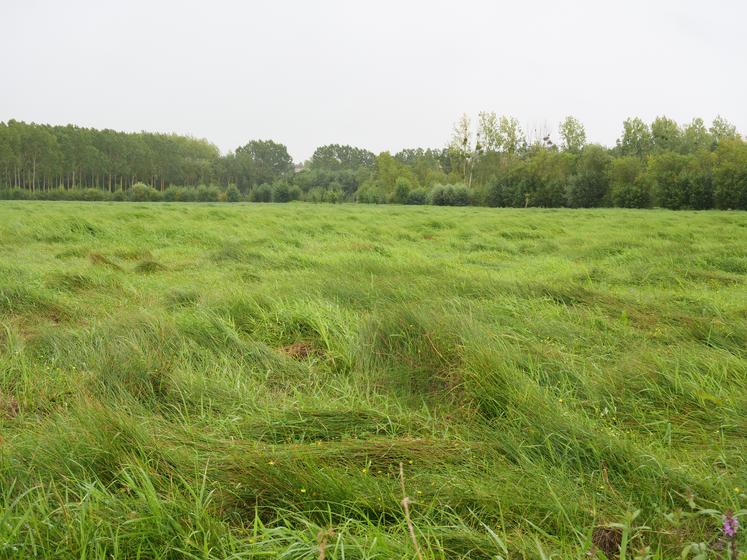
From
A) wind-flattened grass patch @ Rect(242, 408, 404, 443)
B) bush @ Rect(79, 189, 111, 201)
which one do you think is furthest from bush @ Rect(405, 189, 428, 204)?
wind-flattened grass patch @ Rect(242, 408, 404, 443)

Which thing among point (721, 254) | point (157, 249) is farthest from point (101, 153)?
point (721, 254)

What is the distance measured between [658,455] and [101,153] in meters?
88.5

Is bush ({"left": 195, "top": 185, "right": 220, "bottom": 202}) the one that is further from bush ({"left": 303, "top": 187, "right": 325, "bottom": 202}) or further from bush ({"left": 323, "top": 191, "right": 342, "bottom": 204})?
bush ({"left": 323, "top": 191, "right": 342, "bottom": 204})

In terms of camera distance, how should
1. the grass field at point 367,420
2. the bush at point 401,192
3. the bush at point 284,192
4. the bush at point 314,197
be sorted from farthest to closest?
the bush at point 284,192 < the bush at point 314,197 < the bush at point 401,192 < the grass field at point 367,420

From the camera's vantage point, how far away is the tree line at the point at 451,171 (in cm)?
3894

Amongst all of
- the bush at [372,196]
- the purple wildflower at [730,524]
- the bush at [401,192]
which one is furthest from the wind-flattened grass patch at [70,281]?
the bush at [372,196]

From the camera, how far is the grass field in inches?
59.3

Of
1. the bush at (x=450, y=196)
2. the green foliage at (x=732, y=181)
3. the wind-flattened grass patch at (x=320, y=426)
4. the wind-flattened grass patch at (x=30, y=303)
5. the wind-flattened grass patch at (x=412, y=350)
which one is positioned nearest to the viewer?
the wind-flattened grass patch at (x=320, y=426)

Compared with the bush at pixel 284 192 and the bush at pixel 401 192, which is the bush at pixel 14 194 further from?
the bush at pixel 401 192

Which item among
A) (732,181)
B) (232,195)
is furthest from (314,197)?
(732,181)

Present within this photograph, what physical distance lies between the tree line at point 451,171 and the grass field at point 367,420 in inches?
1526

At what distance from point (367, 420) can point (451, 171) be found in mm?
71440

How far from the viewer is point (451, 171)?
71000mm

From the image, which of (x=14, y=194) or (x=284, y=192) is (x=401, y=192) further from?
(x=14, y=194)
